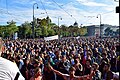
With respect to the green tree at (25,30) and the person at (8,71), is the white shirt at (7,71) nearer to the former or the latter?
the person at (8,71)

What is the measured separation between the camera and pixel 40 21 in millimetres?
Answer: 96312

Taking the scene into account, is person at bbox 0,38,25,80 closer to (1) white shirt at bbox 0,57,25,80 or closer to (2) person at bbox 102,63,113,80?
(1) white shirt at bbox 0,57,25,80

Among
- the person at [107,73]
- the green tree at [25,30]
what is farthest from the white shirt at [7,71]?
the green tree at [25,30]

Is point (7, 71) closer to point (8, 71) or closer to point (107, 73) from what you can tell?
point (8, 71)

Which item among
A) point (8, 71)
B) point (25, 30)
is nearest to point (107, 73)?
point (8, 71)

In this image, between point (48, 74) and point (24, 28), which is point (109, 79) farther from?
point (24, 28)

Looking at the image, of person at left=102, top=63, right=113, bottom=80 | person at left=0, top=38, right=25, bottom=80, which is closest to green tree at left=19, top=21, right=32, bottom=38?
person at left=102, top=63, right=113, bottom=80

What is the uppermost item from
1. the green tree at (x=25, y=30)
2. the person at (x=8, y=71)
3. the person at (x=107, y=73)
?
the person at (x=8, y=71)

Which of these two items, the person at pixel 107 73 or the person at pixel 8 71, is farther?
the person at pixel 107 73

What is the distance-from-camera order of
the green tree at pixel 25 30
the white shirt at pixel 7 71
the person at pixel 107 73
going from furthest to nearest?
the green tree at pixel 25 30, the person at pixel 107 73, the white shirt at pixel 7 71

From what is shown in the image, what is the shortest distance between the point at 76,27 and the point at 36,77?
129 metres

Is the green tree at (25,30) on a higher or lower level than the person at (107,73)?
lower

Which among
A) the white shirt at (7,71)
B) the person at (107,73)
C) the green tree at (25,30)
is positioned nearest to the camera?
the white shirt at (7,71)

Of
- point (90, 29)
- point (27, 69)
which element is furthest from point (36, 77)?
point (90, 29)
